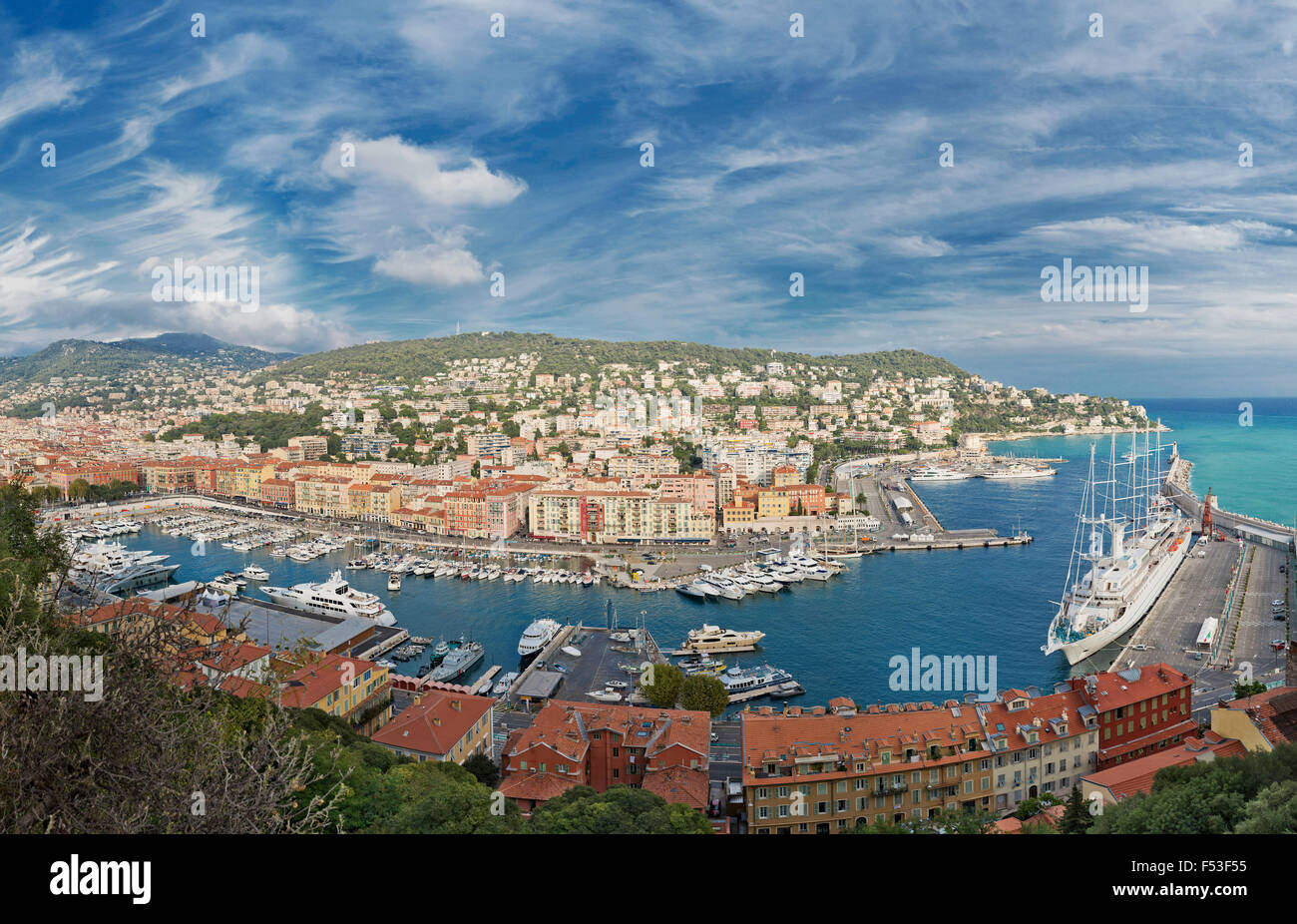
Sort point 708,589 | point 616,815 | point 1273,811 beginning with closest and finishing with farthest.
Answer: point 1273,811, point 616,815, point 708,589

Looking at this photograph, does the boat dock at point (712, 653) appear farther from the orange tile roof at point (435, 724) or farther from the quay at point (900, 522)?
the quay at point (900, 522)

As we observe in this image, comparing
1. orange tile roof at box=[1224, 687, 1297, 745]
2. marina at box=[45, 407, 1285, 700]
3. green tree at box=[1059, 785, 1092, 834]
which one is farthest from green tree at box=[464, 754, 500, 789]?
orange tile roof at box=[1224, 687, 1297, 745]

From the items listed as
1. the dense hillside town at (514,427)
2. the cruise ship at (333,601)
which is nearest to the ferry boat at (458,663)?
the cruise ship at (333,601)

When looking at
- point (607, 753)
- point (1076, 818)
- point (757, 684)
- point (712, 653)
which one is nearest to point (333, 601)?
point (712, 653)

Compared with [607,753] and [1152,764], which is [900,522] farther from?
[1152,764]

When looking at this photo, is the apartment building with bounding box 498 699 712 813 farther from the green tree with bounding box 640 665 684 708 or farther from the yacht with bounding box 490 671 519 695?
the yacht with bounding box 490 671 519 695
